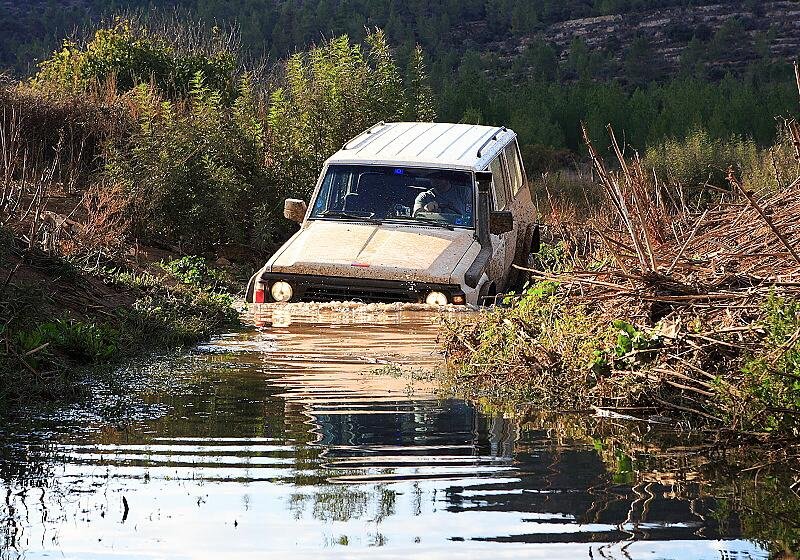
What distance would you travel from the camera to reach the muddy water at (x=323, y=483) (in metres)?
5.38

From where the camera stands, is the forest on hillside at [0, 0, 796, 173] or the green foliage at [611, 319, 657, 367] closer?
the green foliage at [611, 319, 657, 367]

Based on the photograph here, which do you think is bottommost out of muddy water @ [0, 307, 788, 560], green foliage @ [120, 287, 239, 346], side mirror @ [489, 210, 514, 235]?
muddy water @ [0, 307, 788, 560]

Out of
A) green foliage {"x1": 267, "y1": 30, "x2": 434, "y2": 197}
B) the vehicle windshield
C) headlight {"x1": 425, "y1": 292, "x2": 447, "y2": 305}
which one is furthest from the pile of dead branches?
green foliage {"x1": 267, "y1": 30, "x2": 434, "y2": 197}

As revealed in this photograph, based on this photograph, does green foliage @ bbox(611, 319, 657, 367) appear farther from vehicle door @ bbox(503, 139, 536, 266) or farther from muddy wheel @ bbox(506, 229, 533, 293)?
muddy wheel @ bbox(506, 229, 533, 293)

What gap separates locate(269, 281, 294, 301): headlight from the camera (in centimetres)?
1234

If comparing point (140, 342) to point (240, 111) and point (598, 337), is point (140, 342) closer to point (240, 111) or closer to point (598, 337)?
point (598, 337)

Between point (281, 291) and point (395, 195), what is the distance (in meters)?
1.84

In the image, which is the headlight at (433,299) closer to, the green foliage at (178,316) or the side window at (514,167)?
the green foliage at (178,316)

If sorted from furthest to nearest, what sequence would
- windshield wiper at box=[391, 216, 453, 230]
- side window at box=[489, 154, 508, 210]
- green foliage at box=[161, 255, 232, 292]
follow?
green foliage at box=[161, 255, 232, 292] → side window at box=[489, 154, 508, 210] → windshield wiper at box=[391, 216, 453, 230]

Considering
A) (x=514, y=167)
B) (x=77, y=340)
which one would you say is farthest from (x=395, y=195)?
(x=77, y=340)

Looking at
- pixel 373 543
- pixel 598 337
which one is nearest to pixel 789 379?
pixel 598 337

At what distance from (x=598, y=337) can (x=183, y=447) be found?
2689 millimetres

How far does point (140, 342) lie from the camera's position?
1123 cm

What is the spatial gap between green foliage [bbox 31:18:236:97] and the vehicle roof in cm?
1220
